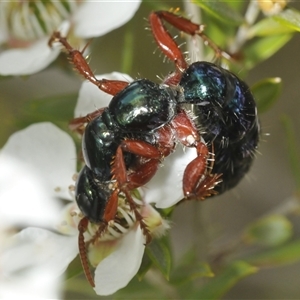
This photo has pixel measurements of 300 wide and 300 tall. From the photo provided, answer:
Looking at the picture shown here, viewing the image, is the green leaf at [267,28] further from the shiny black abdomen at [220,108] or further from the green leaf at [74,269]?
the green leaf at [74,269]

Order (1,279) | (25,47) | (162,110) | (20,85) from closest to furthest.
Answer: (162,110), (1,279), (25,47), (20,85)

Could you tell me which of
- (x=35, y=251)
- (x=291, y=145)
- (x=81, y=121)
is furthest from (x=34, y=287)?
(x=291, y=145)

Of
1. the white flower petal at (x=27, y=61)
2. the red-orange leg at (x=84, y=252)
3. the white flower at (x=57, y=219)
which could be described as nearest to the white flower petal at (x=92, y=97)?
the white flower at (x=57, y=219)

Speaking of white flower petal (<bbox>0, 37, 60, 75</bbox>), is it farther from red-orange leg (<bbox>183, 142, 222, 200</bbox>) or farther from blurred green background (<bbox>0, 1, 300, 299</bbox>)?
red-orange leg (<bbox>183, 142, 222, 200</bbox>)

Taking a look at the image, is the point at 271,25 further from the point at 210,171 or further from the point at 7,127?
the point at 7,127

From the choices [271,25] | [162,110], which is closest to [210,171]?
[162,110]

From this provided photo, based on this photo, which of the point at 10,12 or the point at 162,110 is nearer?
the point at 162,110
